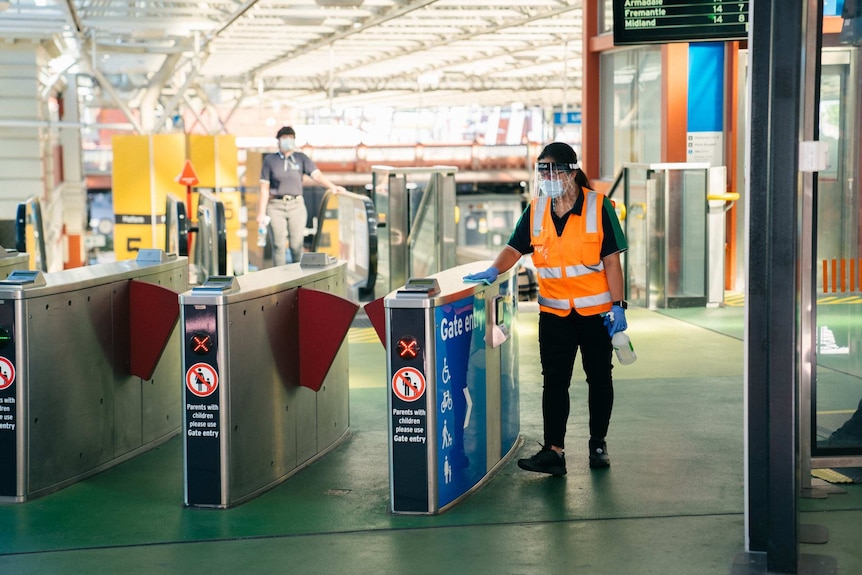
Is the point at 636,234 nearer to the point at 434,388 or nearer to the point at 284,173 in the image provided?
the point at 284,173

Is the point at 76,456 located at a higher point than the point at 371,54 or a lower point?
lower

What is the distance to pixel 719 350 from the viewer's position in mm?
9609

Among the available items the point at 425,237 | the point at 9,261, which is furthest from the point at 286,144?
the point at 9,261

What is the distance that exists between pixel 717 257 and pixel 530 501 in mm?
7307

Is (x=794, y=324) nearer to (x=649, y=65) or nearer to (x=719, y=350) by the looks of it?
(x=719, y=350)

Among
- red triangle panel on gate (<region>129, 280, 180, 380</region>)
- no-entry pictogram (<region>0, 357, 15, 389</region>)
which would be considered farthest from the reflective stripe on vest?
no-entry pictogram (<region>0, 357, 15, 389</region>)

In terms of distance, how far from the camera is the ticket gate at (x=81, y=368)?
18.1ft

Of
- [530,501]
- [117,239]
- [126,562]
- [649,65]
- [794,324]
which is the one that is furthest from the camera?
Result: [117,239]

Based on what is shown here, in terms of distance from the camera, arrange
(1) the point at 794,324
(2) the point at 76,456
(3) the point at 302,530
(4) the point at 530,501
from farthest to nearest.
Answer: (2) the point at 76,456 < (4) the point at 530,501 < (3) the point at 302,530 < (1) the point at 794,324

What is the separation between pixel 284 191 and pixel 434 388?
23.8 ft

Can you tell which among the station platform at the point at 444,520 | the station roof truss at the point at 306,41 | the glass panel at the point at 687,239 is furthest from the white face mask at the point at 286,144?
the station platform at the point at 444,520

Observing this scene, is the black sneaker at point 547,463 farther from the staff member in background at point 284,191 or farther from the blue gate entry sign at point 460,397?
the staff member in background at point 284,191

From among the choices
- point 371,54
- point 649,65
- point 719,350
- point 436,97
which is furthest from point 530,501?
point 436,97

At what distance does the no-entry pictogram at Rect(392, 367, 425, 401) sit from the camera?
5160 millimetres
